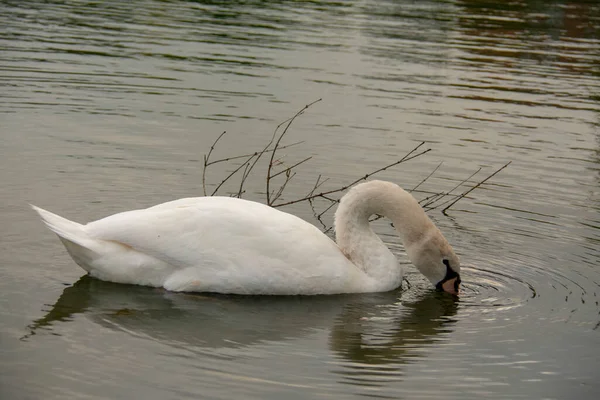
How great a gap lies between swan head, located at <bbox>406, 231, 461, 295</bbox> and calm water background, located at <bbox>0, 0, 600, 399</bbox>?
167 mm

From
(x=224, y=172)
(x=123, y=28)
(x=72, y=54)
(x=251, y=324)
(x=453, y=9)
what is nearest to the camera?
(x=251, y=324)

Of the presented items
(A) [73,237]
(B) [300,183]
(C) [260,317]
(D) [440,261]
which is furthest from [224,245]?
(B) [300,183]

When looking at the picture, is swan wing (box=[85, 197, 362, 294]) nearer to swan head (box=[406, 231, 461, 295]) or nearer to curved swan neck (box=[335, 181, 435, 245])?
curved swan neck (box=[335, 181, 435, 245])

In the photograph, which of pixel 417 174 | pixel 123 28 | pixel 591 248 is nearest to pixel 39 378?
pixel 591 248

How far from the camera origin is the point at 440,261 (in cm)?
810

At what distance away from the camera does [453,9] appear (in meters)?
31.5

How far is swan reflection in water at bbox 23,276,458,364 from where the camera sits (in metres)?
6.80

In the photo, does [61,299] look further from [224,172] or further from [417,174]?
[417,174]

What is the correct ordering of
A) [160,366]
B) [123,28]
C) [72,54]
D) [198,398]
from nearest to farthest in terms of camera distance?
[198,398]
[160,366]
[72,54]
[123,28]

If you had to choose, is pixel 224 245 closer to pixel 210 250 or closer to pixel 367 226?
pixel 210 250

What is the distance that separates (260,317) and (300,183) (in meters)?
3.82

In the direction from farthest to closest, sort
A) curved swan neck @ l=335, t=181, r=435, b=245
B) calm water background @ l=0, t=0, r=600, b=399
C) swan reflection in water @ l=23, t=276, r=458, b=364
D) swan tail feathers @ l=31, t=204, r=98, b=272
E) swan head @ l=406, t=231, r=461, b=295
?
1. curved swan neck @ l=335, t=181, r=435, b=245
2. swan head @ l=406, t=231, r=461, b=295
3. swan tail feathers @ l=31, t=204, r=98, b=272
4. swan reflection in water @ l=23, t=276, r=458, b=364
5. calm water background @ l=0, t=0, r=600, b=399

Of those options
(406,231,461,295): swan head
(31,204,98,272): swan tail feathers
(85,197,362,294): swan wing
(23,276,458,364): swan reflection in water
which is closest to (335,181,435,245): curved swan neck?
(406,231,461,295): swan head

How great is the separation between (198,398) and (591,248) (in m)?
4.74
